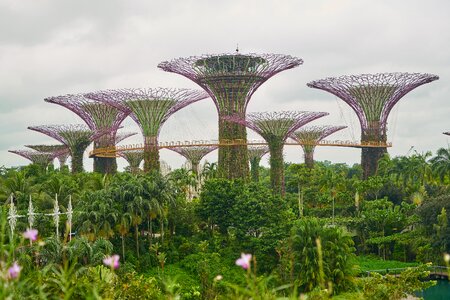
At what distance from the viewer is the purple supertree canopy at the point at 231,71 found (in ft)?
141

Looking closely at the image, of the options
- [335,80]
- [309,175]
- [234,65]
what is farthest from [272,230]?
[335,80]

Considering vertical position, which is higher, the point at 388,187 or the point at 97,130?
the point at 97,130

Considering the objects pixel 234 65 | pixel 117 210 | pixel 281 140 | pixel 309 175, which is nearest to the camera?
pixel 117 210

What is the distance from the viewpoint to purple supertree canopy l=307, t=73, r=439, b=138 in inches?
1902

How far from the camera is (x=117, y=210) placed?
28.8 m

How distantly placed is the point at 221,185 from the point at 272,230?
491 centimetres

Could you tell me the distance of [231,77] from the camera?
4291 cm

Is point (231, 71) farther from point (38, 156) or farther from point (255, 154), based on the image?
point (38, 156)

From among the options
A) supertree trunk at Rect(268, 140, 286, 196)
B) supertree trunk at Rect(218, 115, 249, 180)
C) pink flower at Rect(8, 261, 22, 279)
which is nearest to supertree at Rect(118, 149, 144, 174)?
supertree trunk at Rect(218, 115, 249, 180)

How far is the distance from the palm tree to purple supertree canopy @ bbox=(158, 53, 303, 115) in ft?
37.0

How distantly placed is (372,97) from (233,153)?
13.2 meters

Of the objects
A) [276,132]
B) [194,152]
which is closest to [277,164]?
[276,132]

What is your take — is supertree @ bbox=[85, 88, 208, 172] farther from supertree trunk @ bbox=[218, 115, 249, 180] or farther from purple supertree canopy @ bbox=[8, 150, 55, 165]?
purple supertree canopy @ bbox=[8, 150, 55, 165]

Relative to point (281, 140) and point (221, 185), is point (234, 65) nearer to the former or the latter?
point (281, 140)
